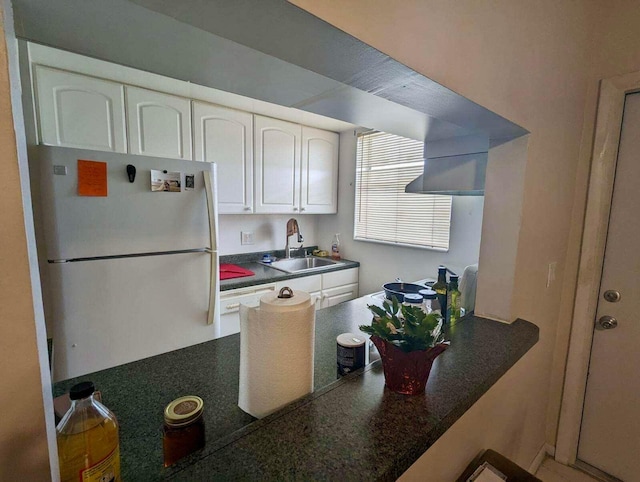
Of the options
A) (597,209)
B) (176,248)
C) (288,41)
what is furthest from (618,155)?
(176,248)

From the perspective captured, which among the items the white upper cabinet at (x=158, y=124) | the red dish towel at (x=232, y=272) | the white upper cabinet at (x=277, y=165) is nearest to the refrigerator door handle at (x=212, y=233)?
the red dish towel at (x=232, y=272)

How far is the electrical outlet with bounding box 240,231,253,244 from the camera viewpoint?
9.45ft

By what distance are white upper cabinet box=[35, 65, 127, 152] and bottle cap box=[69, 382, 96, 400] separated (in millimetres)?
1884

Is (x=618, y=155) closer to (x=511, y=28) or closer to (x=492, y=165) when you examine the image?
(x=492, y=165)

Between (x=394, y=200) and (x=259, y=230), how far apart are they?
1361 mm

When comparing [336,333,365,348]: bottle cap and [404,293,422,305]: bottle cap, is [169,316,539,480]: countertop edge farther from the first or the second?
[404,293,422,305]: bottle cap

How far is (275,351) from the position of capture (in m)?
0.62

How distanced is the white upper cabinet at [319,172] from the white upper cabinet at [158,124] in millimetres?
1118

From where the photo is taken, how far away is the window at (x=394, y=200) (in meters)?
2.41

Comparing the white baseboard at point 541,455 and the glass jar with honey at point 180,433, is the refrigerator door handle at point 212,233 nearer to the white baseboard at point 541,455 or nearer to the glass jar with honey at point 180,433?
the glass jar with honey at point 180,433

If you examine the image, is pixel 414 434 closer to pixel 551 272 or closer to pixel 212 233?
pixel 551 272

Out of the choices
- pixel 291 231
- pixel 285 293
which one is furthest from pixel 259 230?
pixel 285 293

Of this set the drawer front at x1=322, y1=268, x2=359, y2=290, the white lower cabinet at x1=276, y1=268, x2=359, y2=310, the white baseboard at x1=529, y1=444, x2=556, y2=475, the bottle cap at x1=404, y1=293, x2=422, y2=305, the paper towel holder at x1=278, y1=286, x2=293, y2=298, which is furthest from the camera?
the drawer front at x1=322, y1=268, x2=359, y2=290

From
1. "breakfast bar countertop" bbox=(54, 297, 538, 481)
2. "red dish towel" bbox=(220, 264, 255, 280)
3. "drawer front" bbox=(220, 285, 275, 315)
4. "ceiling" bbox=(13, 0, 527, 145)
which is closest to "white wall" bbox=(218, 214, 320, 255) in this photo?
"red dish towel" bbox=(220, 264, 255, 280)
